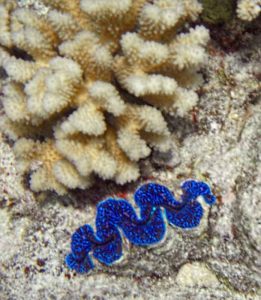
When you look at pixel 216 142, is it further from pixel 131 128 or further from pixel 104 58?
pixel 104 58

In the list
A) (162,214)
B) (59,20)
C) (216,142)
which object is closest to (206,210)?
(162,214)

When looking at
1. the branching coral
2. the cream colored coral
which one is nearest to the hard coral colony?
the branching coral

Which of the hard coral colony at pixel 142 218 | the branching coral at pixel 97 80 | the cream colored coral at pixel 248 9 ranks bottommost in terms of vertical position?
the hard coral colony at pixel 142 218

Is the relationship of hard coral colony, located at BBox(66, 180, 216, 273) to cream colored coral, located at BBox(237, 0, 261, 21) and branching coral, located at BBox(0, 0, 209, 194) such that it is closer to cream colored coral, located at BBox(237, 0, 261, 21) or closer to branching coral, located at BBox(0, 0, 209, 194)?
branching coral, located at BBox(0, 0, 209, 194)

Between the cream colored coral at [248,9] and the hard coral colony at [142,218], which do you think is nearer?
the cream colored coral at [248,9]

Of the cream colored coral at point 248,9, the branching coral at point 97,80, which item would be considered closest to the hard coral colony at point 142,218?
the branching coral at point 97,80

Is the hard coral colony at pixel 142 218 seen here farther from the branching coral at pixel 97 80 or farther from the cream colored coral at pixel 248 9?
the cream colored coral at pixel 248 9
